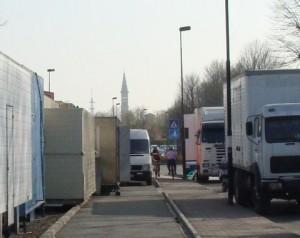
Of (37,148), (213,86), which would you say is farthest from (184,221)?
(213,86)

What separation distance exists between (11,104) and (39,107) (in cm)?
404

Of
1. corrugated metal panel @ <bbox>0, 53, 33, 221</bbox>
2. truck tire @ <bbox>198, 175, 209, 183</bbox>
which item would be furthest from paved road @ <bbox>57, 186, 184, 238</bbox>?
truck tire @ <bbox>198, 175, 209, 183</bbox>

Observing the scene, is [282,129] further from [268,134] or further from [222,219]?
[222,219]

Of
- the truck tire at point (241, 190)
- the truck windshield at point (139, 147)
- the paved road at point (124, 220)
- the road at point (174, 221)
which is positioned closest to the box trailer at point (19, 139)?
the paved road at point (124, 220)

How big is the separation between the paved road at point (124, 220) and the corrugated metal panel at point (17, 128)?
199 cm

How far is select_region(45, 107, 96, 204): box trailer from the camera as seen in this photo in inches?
857

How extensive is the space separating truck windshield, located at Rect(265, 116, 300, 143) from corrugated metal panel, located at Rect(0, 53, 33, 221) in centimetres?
718

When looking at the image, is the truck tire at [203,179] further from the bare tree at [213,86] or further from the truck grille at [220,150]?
the bare tree at [213,86]

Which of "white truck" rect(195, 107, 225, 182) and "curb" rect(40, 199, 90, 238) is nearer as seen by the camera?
"curb" rect(40, 199, 90, 238)

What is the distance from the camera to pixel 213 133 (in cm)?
3706

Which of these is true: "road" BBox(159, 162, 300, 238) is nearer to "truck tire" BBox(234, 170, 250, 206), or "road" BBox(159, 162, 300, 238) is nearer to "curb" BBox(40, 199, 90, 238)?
"truck tire" BBox(234, 170, 250, 206)

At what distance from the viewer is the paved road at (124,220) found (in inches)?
634

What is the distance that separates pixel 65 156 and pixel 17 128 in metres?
8.26

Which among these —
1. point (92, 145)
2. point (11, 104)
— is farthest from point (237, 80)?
point (11, 104)
